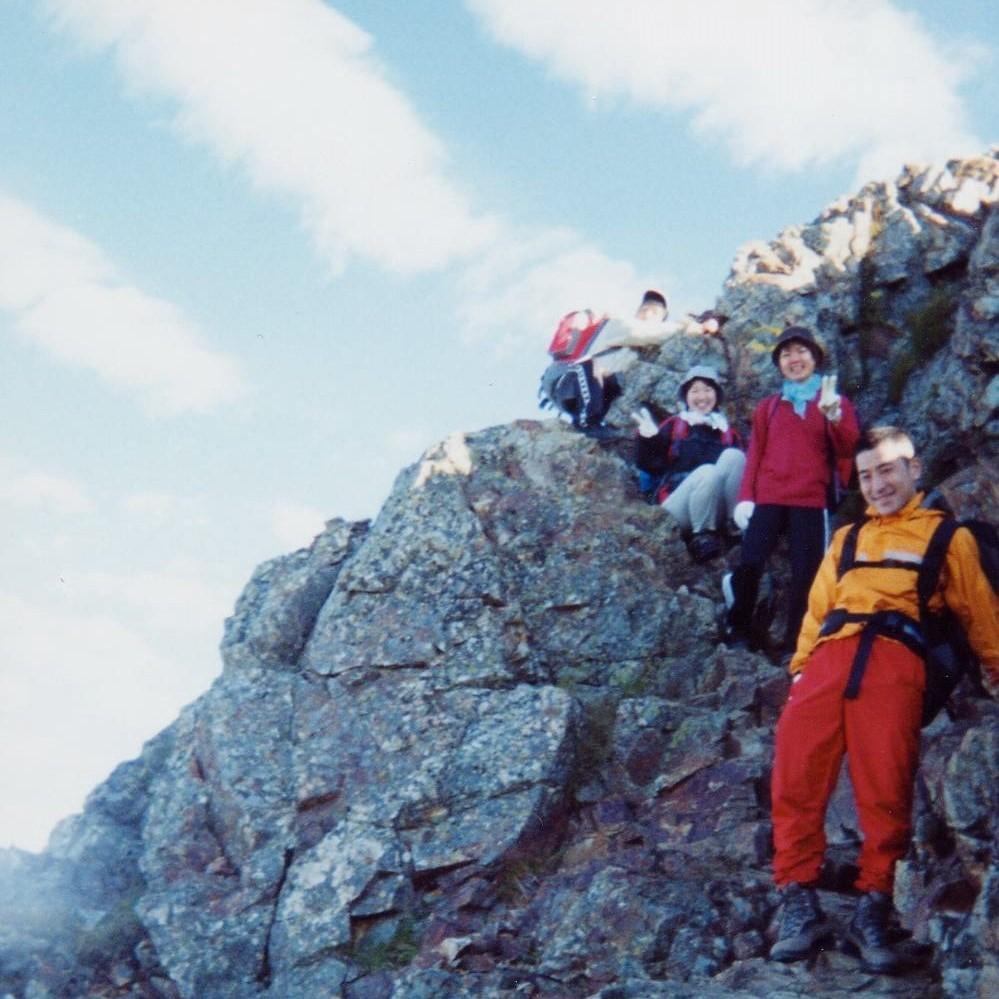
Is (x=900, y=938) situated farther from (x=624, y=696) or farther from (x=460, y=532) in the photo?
(x=460, y=532)

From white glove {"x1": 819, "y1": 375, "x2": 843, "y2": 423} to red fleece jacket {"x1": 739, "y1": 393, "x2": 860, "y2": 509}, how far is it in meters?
0.11

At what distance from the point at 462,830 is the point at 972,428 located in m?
7.63

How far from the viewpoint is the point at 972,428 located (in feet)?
49.1

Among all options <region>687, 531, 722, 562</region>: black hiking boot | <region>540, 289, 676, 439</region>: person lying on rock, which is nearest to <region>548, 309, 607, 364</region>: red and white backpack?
<region>540, 289, 676, 439</region>: person lying on rock

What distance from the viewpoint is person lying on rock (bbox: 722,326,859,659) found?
13.3m

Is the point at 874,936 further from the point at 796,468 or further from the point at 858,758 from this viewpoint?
the point at 796,468

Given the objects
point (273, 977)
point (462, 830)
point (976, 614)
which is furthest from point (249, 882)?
point (976, 614)

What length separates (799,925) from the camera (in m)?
8.75

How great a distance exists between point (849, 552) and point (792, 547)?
12.2ft

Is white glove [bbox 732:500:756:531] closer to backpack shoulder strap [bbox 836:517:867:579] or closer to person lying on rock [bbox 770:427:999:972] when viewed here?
backpack shoulder strap [bbox 836:517:867:579]

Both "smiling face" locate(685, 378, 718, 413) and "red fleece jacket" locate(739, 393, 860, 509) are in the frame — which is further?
"smiling face" locate(685, 378, 718, 413)

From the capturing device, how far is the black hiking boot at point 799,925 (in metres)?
8.73

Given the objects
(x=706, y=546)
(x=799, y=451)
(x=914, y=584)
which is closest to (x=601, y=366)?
(x=706, y=546)

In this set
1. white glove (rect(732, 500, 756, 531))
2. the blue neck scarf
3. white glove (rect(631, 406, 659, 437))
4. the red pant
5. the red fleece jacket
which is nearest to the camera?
the red pant
